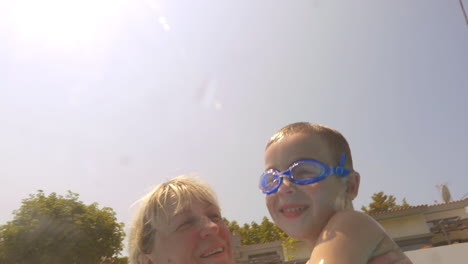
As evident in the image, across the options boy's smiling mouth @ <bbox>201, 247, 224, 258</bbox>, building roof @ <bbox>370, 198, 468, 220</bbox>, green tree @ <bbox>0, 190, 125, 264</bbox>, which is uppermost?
green tree @ <bbox>0, 190, 125, 264</bbox>

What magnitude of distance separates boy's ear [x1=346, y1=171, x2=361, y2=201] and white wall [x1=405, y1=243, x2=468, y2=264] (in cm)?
863

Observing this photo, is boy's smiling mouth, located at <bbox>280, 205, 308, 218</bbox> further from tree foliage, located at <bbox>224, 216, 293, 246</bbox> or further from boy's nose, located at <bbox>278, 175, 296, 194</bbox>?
tree foliage, located at <bbox>224, 216, 293, 246</bbox>

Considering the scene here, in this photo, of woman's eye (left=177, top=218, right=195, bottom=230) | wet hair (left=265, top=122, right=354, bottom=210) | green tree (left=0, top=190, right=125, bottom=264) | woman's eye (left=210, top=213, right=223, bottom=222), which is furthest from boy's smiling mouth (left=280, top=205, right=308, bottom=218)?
green tree (left=0, top=190, right=125, bottom=264)

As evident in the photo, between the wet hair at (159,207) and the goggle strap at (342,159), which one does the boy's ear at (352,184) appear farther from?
the wet hair at (159,207)

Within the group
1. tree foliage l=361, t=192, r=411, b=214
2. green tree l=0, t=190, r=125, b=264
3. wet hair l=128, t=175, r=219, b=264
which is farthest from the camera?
tree foliage l=361, t=192, r=411, b=214

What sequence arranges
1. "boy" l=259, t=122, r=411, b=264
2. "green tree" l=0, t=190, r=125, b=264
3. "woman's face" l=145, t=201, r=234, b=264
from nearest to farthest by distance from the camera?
"boy" l=259, t=122, r=411, b=264 < "woman's face" l=145, t=201, r=234, b=264 < "green tree" l=0, t=190, r=125, b=264

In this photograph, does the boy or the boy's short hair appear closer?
the boy

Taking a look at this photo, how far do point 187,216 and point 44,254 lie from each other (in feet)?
74.2

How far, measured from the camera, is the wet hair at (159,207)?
2.30 metres

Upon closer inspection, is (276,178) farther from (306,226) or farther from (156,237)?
(156,237)

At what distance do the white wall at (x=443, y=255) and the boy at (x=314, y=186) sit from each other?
8780 mm

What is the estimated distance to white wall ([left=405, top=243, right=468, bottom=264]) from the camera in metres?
8.45

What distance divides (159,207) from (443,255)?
929 cm

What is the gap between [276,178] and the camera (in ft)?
4.64
